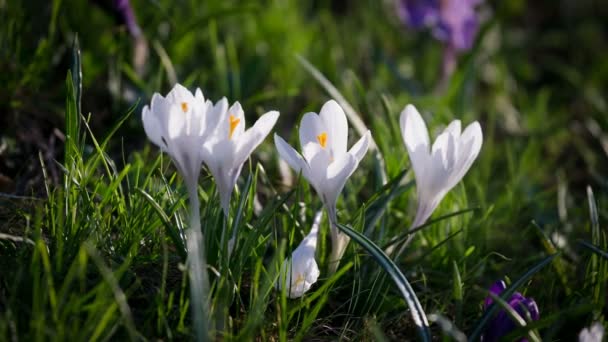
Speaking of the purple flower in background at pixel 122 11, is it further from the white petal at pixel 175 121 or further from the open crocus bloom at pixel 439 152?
the open crocus bloom at pixel 439 152

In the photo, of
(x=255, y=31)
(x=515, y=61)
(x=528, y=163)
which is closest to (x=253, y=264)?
(x=528, y=163)

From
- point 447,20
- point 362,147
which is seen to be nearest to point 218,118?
point 362,147

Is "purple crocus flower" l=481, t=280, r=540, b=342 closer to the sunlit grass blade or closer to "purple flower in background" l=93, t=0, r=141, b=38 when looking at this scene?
the sunlit grass blade

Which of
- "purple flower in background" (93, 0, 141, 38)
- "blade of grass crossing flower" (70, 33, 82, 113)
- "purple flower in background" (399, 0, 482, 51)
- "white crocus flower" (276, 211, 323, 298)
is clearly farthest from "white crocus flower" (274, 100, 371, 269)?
"purple flower in background" (399, 0, 482, 51)

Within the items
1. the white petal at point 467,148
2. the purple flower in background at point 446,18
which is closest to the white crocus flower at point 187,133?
the white petal at point 467,148

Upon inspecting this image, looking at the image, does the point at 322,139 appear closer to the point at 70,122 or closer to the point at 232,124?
the point at 232,124

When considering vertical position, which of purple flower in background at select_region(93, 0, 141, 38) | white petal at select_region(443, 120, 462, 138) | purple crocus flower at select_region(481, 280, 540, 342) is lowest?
purple crocus flower at select_region(481, 280, 540, 342)
